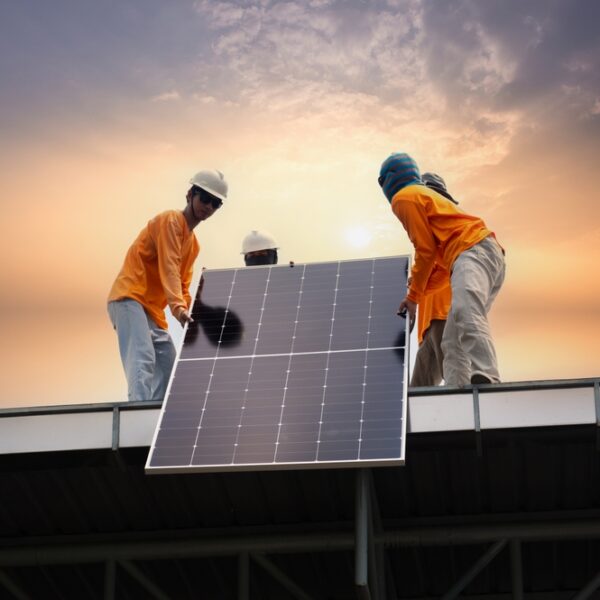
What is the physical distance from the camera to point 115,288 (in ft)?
44.8

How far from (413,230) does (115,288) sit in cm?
346

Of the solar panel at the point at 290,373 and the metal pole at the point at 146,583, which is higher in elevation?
the solar panel at the point at 290,373

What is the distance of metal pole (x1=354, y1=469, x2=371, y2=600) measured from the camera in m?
10.6

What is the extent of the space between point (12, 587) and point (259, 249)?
16.6 feet

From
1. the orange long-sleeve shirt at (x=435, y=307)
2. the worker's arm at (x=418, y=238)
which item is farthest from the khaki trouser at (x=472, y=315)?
the orange long-sleeve shirt at (x=435, y=307)

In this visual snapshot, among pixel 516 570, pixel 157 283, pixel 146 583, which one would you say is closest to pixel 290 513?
pixel 146 583

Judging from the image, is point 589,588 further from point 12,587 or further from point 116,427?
point 12,587

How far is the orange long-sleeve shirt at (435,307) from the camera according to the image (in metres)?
13.7

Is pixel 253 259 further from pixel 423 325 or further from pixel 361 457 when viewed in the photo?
pixel 361 457

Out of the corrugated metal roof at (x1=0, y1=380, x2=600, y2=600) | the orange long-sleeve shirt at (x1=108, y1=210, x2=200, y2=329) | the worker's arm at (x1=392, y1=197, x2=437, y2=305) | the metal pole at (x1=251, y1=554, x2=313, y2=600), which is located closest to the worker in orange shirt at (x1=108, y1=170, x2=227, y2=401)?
the orange long-sleeve shirt at (x1=108, y1=210, x2=200, y2=329)

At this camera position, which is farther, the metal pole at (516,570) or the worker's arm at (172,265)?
the worker's arm at (172,265)

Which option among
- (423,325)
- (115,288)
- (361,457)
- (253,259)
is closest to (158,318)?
(115,288)

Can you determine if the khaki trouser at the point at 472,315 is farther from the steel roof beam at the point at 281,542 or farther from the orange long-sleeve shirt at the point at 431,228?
the steel roof beam at the point at 281,542

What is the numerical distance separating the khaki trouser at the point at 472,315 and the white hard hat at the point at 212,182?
2.92 metres
